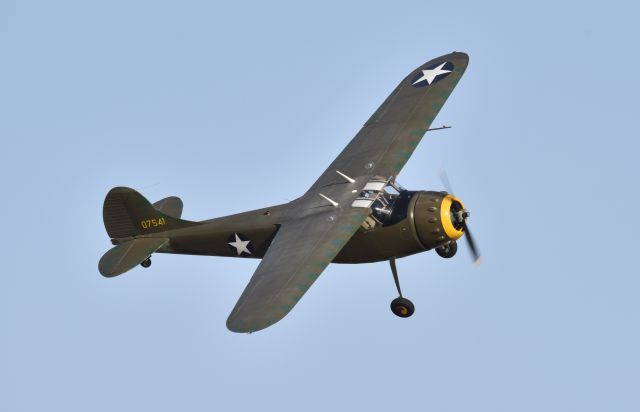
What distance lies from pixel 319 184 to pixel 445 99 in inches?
160

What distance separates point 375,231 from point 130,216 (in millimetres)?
6006

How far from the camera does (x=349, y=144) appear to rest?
29.1 meters

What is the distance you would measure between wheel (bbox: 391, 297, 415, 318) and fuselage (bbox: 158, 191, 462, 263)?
105cm

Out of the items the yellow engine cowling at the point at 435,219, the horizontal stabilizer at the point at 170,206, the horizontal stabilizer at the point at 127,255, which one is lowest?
the yellow engine cowling at the point at 435,219

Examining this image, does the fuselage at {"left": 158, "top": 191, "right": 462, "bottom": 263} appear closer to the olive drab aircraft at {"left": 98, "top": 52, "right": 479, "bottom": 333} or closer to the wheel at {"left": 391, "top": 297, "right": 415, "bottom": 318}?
the olive drab aircraft at {"left": 98, "top": 52, "right": 479, "bottom": 333}

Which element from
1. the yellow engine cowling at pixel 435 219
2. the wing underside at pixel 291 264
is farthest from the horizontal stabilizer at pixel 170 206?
the yellow engine cowling at pixel 435 219

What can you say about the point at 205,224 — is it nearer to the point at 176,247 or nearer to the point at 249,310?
the point at 176,247

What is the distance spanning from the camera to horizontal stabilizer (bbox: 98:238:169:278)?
27.6 m

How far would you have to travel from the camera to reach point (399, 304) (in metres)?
26.8

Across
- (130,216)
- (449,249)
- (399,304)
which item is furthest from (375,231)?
(130,216)

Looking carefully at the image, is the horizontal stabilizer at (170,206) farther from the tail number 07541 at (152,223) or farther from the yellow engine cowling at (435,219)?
the yellow engine cowling at (435,219)

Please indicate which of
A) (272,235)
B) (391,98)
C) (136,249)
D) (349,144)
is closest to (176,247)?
(136,249)

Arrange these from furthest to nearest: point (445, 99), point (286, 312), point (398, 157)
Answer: point (445, 99), point (398, 157), point (286, 312)

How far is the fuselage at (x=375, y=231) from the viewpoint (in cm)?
2575
